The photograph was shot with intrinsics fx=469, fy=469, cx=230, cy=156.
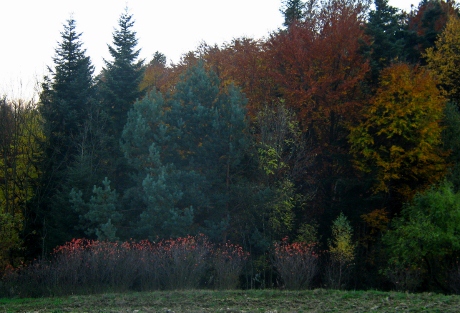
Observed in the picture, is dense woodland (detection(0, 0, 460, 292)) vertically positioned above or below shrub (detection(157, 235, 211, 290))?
above

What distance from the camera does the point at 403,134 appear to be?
25.0 meters

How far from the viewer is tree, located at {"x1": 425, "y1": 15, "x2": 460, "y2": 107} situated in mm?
29938

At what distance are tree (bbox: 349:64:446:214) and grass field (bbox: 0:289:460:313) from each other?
39.7ft

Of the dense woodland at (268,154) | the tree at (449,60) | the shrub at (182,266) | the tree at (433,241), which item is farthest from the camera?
the tree at (449,60)

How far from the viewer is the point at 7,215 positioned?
2227 cm

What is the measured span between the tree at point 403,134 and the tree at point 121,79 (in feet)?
44.1

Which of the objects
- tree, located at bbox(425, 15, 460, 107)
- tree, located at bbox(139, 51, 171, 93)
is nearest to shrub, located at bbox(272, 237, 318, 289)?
tree, located at bbox(425, 15, 460, 107)

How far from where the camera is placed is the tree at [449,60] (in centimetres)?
2994

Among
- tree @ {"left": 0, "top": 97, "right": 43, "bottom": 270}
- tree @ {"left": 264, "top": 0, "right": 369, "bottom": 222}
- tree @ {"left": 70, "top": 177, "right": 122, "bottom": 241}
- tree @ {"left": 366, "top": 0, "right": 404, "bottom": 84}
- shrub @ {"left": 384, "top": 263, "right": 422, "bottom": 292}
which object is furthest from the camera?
tree @ {"left": 264, "top": 0, "right": 369, "bottom": 222}

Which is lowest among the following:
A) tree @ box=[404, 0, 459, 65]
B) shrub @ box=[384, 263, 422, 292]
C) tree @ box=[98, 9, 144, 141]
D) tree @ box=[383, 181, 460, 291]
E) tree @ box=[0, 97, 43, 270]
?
shrub @ box=[384, 263, 422, 292]

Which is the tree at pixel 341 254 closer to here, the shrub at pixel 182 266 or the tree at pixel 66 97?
the shrub at pixel 182 266

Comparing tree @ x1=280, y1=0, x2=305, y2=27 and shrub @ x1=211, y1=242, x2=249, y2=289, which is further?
tree @ x1=280, y1=0, x2=305, y2=27

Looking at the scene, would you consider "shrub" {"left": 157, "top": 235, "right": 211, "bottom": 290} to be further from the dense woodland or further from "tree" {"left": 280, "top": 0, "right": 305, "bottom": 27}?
"tree" {"left": 280, "top": 0, "right": 305, "bottom": 27}

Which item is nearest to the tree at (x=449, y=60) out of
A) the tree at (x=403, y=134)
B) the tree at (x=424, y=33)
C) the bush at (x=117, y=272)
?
the tree at (x=424, y=33)
